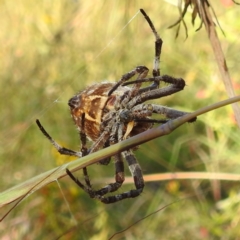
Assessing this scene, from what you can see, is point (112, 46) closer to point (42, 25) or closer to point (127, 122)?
point (42, 25)

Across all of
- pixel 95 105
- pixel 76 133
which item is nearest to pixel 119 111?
pixel 95 105

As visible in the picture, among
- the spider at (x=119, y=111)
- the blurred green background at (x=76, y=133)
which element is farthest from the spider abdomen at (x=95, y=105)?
the blurred green background at (x=76, y=133)

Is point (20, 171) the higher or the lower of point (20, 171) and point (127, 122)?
the lower

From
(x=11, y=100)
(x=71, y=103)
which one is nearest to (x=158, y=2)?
(x=11, y=100)

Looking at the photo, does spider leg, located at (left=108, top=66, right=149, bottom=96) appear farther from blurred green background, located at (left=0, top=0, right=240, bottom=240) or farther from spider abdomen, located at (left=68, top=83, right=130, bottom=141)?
blurred green background, located at (left=0, top=0, right=240, bottom=240)

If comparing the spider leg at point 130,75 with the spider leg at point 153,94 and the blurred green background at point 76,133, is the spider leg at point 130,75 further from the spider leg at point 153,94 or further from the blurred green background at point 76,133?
the blurred green background at point 76,133

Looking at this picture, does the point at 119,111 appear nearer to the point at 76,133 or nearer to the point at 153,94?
the point at 153,94

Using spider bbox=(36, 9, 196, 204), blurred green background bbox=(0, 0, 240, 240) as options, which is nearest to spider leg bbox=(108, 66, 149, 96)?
spider bbox=(36, 9, 196, 204)

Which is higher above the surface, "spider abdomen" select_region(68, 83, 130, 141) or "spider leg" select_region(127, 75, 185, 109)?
"spider abdomen" select_region(68, 83, 130, 141)
